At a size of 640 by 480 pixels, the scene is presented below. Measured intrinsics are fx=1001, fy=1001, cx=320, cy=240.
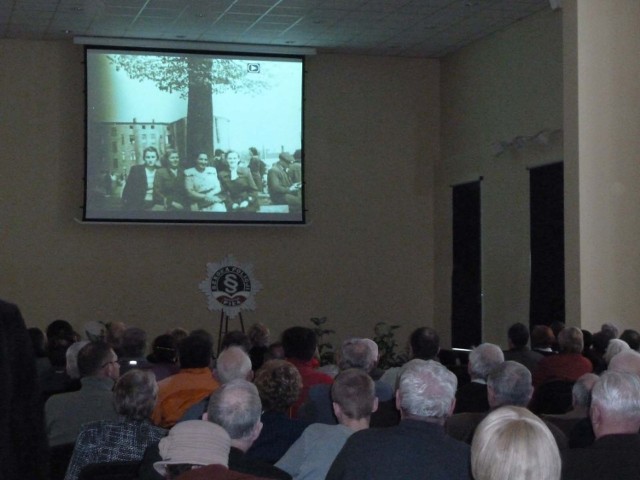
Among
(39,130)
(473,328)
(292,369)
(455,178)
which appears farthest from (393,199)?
(292,369)

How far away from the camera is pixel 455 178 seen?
13.5 m

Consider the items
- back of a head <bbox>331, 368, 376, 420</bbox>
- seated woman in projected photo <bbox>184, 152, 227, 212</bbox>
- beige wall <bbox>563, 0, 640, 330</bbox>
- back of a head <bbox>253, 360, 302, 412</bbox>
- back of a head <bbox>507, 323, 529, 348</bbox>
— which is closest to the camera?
back of a head <bbox>331, 368, 376, 420</bbox>

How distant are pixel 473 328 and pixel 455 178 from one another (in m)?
2.06

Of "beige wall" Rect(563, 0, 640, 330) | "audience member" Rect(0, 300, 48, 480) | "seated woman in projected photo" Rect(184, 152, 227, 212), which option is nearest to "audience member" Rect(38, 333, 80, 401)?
"audience member" Rect(0, 300, 48, 480)

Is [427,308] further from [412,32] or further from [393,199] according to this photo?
[412,32]

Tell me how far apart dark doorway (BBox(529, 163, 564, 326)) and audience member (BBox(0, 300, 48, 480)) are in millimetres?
9680

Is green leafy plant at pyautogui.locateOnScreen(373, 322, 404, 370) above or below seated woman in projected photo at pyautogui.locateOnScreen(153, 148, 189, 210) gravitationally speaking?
below

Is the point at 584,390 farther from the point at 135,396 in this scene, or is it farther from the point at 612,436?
the point at 135,396

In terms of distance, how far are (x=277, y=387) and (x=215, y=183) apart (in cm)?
880

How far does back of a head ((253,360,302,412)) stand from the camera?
14.0 ft

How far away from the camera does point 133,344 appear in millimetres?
6645

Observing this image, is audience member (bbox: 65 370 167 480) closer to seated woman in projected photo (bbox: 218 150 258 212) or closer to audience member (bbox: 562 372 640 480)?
audience member (bbox: 562 372 640 480)

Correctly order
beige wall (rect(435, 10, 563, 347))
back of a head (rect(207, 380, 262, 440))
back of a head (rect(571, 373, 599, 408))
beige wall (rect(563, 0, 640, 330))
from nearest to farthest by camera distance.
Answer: back of a head (rect(207, 380, 262, 440)), back of a head (rect(571, 373, 599, 408)), beige wall (rect(563, 0, 640, 330)), beige wall (rect(435, 10, 563, 347))

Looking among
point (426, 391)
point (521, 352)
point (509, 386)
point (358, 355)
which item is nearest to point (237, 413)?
point (426, 391)
